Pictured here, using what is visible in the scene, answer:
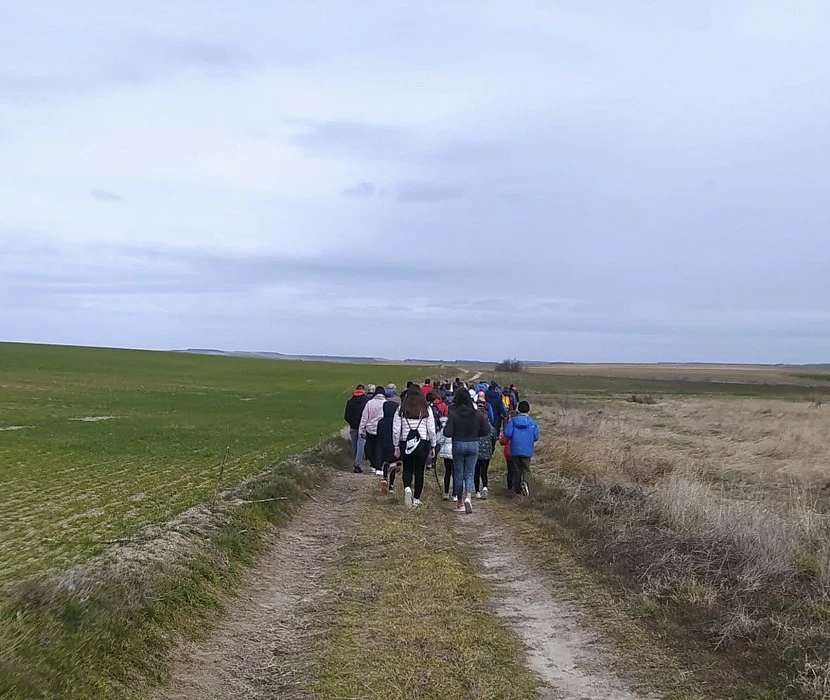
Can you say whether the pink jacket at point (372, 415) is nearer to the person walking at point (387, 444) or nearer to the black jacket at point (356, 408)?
the person walking at point (387, 444)

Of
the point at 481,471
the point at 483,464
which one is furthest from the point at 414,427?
the point at 481,471

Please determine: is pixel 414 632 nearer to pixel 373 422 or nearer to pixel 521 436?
pixel 521 436

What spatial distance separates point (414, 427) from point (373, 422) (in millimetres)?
3125

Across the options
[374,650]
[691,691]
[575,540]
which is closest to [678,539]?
[575,540]

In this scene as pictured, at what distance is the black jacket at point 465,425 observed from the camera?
1194 centimetres

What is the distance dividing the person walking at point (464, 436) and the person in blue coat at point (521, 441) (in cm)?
123

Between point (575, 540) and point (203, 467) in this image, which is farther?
point (203, 467)

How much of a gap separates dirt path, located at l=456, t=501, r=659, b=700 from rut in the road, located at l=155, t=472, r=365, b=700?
178 centimetres

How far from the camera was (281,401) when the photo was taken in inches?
1769

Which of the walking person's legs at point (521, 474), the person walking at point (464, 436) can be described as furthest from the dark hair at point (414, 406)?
the walking person's legs at point (521, 474)

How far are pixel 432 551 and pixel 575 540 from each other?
1950mm

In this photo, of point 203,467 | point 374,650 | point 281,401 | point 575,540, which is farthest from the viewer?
point 281,401

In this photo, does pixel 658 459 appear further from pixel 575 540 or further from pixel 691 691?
pixel 691 691

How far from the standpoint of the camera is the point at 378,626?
6.32 metres
